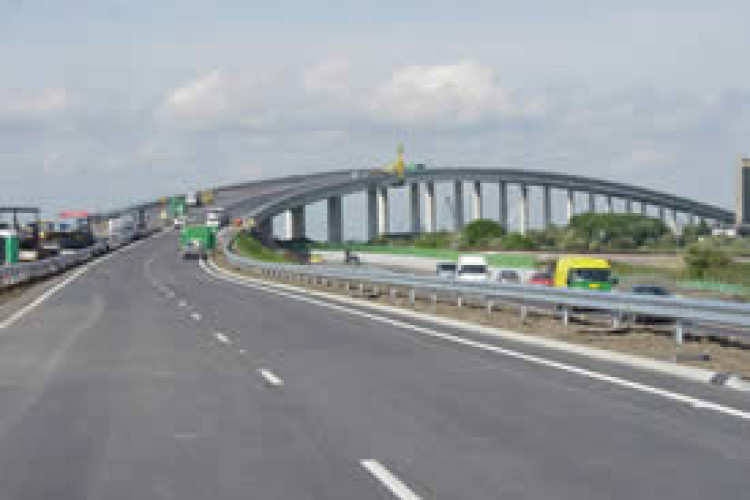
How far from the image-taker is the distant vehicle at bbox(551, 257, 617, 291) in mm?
36250

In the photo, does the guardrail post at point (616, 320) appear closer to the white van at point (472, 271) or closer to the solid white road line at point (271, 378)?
the solid white road line at point (271, 378)

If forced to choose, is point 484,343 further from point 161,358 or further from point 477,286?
point 477,286

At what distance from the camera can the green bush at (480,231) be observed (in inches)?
5423

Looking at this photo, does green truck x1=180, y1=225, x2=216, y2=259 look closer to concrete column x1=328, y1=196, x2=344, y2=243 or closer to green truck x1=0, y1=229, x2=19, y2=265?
green truck x1=0, y1=229, x2=19, y2=265

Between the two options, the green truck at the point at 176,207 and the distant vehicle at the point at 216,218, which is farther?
the green truck at the point at 176,207

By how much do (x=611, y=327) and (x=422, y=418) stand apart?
12093mm

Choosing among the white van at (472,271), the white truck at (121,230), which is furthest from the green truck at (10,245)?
the white truck at (121,230)

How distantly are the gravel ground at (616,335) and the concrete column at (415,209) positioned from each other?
125021mm

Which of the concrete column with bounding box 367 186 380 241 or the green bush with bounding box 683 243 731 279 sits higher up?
the concrete column with bounding box 367 186 380 241

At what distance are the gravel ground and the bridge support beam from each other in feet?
413

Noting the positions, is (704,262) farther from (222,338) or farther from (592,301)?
(222,338)

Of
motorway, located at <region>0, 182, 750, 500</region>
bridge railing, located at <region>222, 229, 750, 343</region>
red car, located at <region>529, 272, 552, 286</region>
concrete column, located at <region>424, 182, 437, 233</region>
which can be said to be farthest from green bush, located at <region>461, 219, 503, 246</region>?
motorway, located at <region>0, 182, 750, 500</region>

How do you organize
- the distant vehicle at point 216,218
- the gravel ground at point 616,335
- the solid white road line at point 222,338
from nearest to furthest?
1. the gravel ground at point 616,335
2. the solid white road line at point 222,338
3. the distant vehicle at point 216,218

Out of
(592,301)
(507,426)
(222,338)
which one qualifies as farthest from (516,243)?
(507,426)
